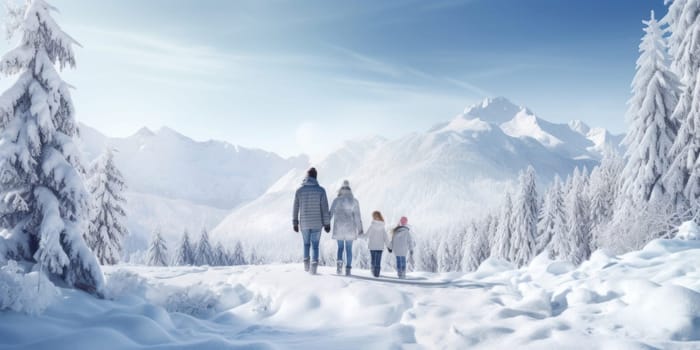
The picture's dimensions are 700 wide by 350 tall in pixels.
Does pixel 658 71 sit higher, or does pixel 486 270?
pixel 658 71

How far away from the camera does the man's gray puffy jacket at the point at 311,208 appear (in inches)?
400

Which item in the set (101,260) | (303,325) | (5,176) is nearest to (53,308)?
(5,176)

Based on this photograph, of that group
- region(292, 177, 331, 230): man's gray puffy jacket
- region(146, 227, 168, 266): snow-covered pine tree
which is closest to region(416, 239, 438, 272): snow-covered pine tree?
region(146, 227, 168, 266): snow-covered pine tree

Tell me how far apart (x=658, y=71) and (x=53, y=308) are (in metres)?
24.6

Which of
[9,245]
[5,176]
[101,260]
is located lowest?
[101,260]

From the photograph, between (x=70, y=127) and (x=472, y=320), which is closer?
(x=472, y=320)

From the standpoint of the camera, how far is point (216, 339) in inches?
201

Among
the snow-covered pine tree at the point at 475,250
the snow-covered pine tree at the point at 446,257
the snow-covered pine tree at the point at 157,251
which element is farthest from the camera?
the snow-covered pine tree at the point at 446,257

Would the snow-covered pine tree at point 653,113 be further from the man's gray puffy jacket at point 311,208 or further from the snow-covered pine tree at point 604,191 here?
the man's gray puffy jacket at point 311,208

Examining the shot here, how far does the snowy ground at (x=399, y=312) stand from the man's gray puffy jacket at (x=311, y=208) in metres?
1.22

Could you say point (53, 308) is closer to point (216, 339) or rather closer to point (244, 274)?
point (216, 339)

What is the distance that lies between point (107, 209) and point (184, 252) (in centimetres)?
2812

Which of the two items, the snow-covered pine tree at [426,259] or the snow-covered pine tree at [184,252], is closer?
the snow-covered pine tree at [184,252]

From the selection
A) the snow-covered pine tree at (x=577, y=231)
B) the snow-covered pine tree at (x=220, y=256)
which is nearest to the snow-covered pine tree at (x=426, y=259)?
the snow-covered pine tree at (x=220, y=256)
